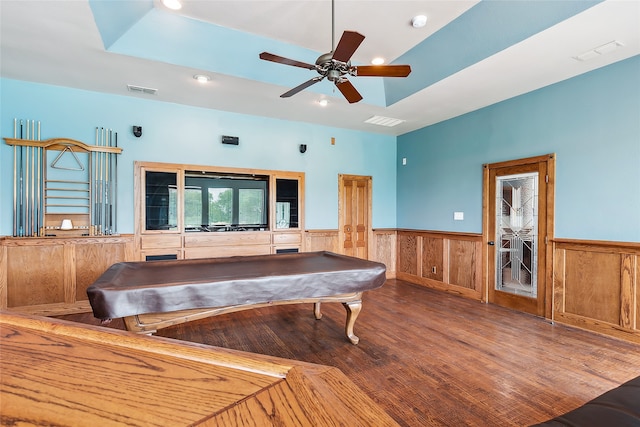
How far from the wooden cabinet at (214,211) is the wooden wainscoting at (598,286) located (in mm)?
3650

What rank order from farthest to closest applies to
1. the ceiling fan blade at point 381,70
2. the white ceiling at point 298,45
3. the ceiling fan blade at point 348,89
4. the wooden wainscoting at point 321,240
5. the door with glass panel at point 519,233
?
the wooden wainscoting at point 321,240 < the door with glass panel at point 519,233 < the ceiling fan blade at point 348,89 < the white ceiling at point 298,45 < the ceiling fan blade at point 381,70

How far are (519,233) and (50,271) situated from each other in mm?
6031

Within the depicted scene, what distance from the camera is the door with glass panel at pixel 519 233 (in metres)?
3.92

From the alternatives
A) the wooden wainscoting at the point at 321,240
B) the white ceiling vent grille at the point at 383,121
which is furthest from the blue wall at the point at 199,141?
the white ceiling vent grille at the point at 383,121

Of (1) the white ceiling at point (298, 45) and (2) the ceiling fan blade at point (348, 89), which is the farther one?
(2) the ceiling fan blade at point (348, 89)

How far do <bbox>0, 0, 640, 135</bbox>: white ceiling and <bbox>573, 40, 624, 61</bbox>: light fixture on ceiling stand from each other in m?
0.07

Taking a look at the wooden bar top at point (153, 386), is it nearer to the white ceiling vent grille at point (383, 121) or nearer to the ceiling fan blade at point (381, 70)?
the ceiling fan blade at point (381, 70)

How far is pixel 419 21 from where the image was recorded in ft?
10.8

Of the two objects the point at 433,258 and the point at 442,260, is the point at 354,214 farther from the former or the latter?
the point at 442,260

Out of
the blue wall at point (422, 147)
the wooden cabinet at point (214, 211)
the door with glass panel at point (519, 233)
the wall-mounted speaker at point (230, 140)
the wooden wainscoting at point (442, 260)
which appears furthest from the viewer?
the wall-mounted speaker at point (230, 140)

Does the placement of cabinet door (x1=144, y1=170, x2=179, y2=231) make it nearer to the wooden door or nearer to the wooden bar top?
the wooden door

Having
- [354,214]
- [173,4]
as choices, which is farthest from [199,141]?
[354,214]

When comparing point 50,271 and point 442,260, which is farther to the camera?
point 442,260

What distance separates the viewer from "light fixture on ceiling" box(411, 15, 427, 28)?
3237 mm
